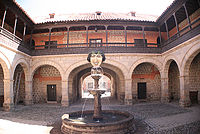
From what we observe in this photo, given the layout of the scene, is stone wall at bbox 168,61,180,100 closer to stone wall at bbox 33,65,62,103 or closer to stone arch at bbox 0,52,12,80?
stone wall at bbox 33,65,62,103

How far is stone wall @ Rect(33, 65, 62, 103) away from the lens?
42.5 ft

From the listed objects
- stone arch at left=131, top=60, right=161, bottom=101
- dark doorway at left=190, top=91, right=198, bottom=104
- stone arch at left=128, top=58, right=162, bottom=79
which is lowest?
dark doorway at left=190, top=91, right=198, bottom=104

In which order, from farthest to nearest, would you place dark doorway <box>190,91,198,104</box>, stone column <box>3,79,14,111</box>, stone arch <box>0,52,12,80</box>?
1. dark doorway <box>190,91,198,104</box>
2. stone column <box>3,79,14,111</box>
3. stone arch <box>0,52,12,80</box>

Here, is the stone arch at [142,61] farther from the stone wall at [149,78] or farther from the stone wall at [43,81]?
the stone wall at [43,81]

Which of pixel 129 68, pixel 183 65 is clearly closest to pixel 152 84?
pixel 129 68

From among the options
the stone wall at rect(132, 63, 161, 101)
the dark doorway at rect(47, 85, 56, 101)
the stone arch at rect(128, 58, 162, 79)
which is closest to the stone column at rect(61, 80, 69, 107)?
the dark doorway at rect(47, 85, 56, 101)

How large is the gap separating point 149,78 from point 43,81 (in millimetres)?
9629

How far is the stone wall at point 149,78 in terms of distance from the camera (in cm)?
1279

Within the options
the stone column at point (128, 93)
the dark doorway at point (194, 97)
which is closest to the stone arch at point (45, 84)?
the stone column at point (128, 93)

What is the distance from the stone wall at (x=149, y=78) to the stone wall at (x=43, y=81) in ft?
22.9

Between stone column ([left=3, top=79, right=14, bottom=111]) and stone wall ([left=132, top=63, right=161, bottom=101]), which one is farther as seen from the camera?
stone wall ([left=132, top=63, right=161, bottom=101])

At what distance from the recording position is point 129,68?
11047mm

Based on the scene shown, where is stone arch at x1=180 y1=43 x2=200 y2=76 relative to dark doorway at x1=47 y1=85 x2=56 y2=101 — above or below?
above

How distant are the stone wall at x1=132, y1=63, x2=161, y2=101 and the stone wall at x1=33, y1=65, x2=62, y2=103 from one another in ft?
22.9
